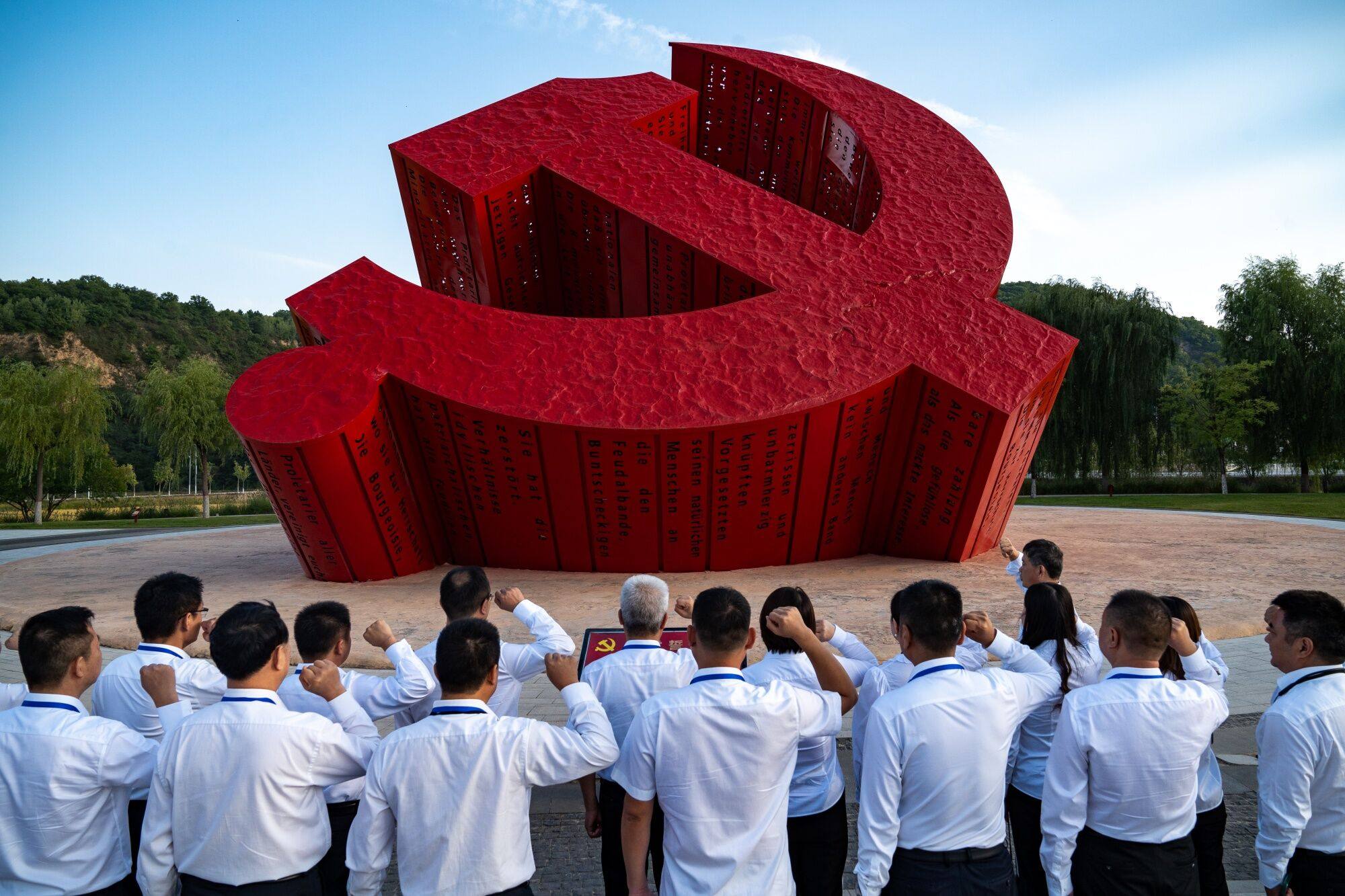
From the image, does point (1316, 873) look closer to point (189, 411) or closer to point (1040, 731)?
point (1040, 731)

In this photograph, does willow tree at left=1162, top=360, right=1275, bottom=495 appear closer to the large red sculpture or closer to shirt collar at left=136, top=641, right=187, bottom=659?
the large red sculpture

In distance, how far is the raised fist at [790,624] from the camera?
259 cm

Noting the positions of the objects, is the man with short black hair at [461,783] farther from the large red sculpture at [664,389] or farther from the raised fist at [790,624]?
the large red sculpture at [664,389]

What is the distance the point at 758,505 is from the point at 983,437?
6.53ft

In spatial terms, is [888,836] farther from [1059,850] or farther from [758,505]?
[758,505]

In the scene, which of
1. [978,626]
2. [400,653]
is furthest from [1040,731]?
[400,653]

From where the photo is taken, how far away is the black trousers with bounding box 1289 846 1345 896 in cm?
260

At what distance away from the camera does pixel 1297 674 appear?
8.94 ft

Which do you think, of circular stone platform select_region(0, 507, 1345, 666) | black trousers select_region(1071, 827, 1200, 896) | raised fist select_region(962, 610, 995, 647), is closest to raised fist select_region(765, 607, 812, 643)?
raised fist select_region(962, 610, 995, 647)

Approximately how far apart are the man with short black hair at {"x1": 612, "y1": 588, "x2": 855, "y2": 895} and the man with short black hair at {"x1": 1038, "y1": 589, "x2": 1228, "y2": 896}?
0.76m

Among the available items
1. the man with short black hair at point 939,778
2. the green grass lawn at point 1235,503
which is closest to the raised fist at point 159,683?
the man with short black hair at point 939,778

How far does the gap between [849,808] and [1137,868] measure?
4.88 ft

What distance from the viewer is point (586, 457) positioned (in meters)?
7.45

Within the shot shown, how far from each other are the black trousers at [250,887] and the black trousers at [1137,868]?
86.6 inches
